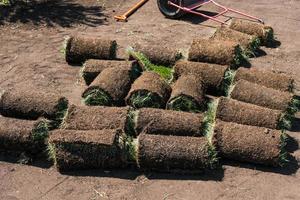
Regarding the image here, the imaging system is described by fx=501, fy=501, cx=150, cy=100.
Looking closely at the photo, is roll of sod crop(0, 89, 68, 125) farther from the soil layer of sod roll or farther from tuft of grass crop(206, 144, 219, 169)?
the soil layer of sod roll

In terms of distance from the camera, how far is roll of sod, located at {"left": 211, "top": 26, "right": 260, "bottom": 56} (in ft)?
39.3

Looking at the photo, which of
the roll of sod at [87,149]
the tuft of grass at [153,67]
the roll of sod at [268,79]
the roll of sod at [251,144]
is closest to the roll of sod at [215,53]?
the tuft of grass at [153,67]

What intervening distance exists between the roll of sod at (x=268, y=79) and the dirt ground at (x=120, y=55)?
78 centimetres

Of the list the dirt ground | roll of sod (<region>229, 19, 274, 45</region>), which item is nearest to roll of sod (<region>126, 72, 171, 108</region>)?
the dirt ground

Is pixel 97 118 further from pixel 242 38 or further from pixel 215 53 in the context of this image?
pixel 242 38

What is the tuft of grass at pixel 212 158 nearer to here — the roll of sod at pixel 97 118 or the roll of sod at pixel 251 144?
the roll of sod at pixel 251 144

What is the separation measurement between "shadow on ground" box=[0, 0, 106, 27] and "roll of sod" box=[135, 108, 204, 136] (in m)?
6.20

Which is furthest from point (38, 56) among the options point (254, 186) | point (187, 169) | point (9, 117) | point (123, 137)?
point (254, 186)

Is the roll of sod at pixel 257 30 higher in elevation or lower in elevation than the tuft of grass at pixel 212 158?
higher

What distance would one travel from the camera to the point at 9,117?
9.45 meters

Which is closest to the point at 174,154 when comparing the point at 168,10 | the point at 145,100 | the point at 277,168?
the point at 145,100

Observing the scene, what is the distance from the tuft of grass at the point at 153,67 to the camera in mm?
10648

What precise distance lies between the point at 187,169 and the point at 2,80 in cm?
534

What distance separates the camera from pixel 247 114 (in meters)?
8.95
